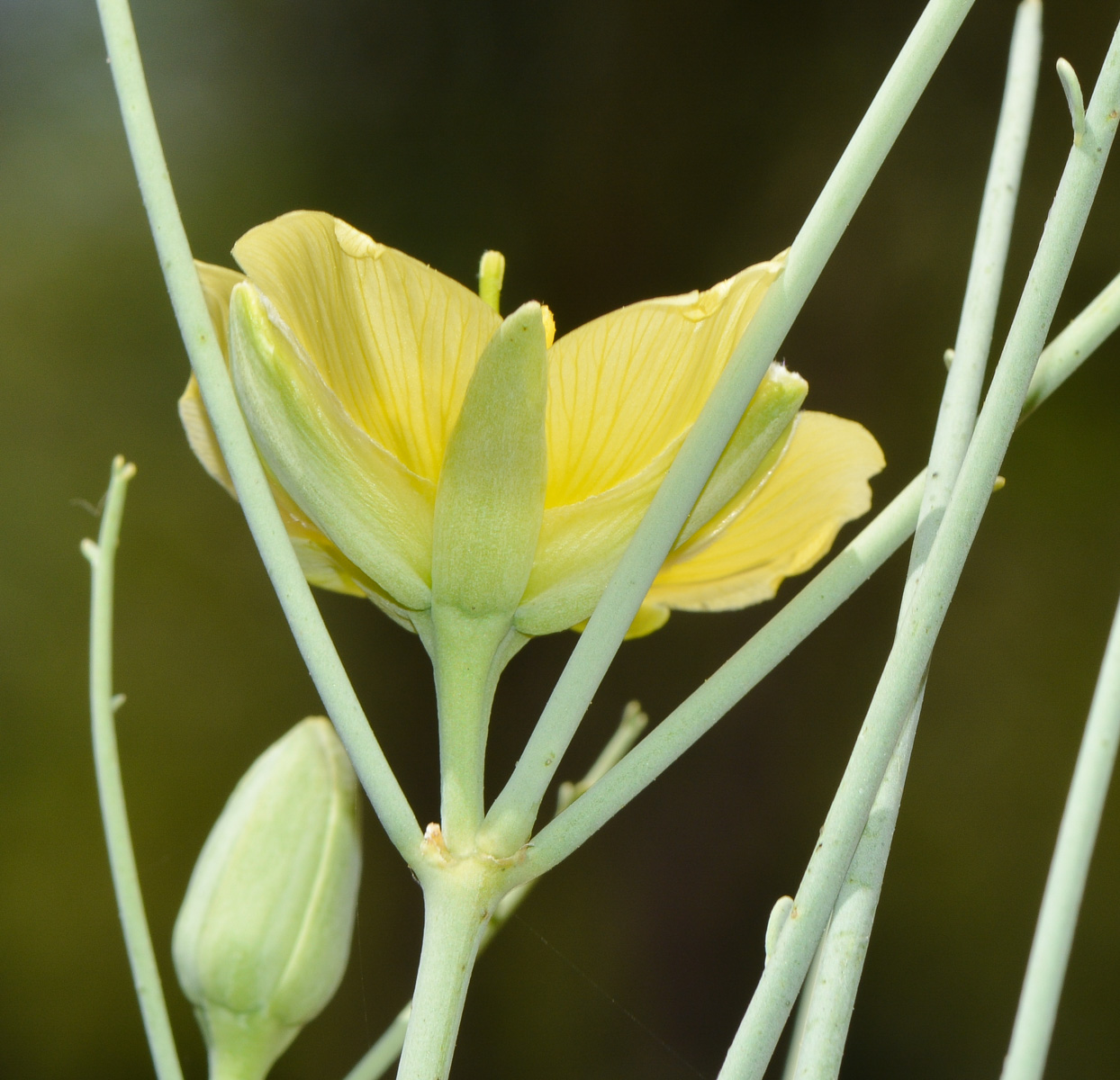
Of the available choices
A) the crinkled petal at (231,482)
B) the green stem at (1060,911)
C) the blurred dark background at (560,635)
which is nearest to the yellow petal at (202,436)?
the crinkled petal at (231,482)

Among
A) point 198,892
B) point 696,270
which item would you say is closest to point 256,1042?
point 198,892

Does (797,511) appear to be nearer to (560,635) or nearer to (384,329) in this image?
(384,329)

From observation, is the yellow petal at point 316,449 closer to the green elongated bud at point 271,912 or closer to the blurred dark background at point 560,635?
the green elongated bud at point 271,912

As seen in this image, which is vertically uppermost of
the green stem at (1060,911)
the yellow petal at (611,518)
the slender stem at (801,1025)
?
the yellow petal at (611,518)

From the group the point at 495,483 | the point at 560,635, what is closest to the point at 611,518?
the point at 495,483

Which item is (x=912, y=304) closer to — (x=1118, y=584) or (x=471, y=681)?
(x=1118, y=584)

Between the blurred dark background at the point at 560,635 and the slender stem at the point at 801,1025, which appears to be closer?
the slender stem at the point at 801,1025
